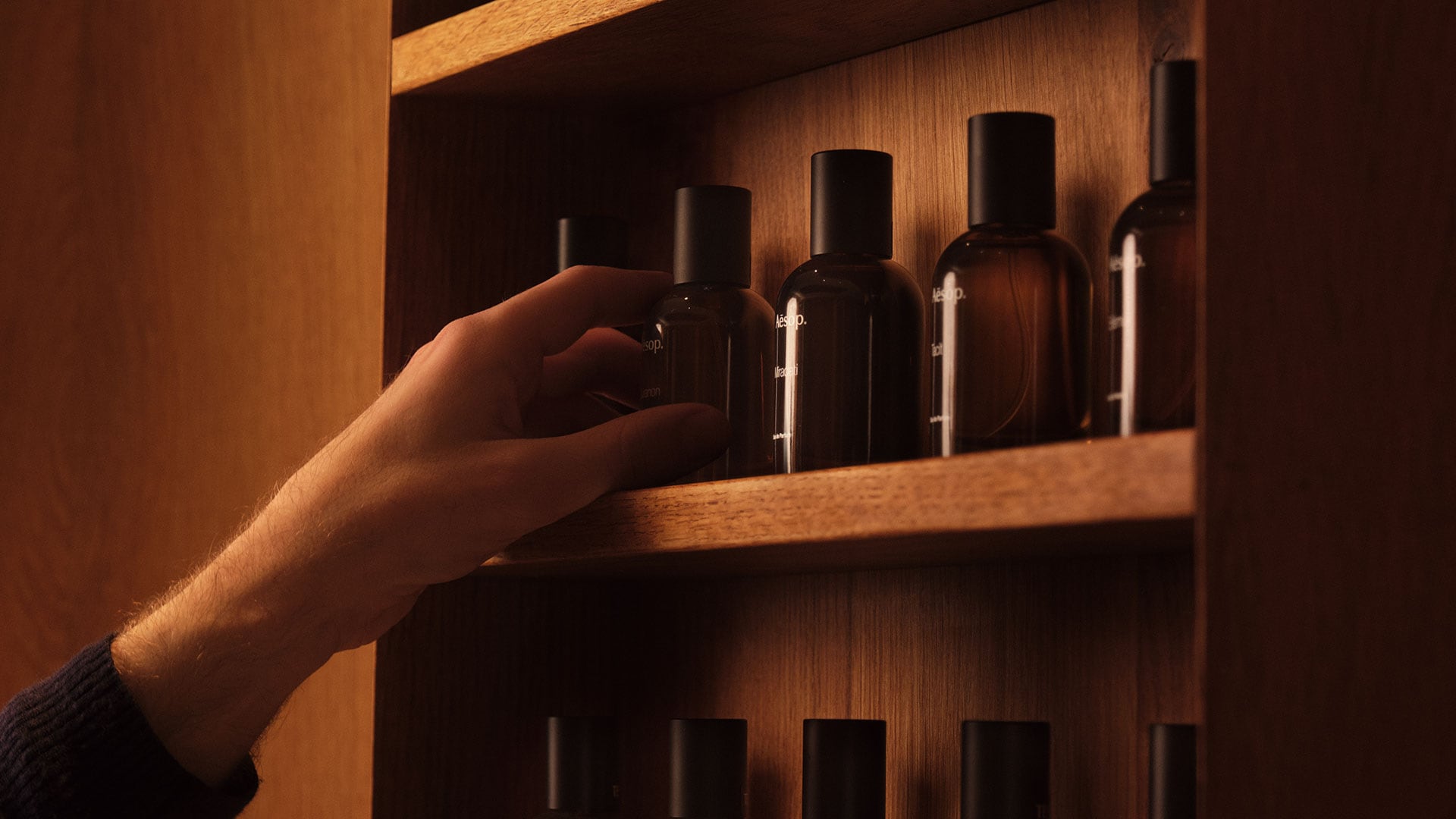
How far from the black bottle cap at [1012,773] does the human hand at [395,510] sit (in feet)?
0.62

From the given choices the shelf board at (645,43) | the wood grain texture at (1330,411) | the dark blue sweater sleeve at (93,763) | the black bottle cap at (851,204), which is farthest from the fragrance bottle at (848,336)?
the dark blue sweater sleeve at (93,763)

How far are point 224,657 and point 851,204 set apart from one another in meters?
0.38

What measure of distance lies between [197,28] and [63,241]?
19 centimetres

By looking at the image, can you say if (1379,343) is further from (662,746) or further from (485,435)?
(662,746)

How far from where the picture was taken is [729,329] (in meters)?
0.76

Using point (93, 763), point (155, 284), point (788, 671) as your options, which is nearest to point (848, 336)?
point (788, 671)

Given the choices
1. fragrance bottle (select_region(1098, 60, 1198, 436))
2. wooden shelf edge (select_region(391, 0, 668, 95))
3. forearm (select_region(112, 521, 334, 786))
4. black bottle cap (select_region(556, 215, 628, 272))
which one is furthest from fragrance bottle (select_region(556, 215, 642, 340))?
fragrance bottle (select_region(1098, 60, 1198, 436))

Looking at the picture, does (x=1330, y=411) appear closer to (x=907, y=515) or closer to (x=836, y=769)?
(x=907, y=515)

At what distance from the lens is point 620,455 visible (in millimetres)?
718

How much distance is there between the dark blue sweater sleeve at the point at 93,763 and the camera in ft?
2.44

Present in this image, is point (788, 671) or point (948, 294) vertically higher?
point (948, 294)

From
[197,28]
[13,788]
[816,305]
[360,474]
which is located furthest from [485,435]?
[197,28]

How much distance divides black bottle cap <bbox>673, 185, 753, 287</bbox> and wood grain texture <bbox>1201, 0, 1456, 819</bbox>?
0.31 meters

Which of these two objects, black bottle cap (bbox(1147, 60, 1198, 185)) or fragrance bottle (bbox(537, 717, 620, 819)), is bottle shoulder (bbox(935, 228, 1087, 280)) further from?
fragrance bottle (bbox(537, 717, 620, 819))
